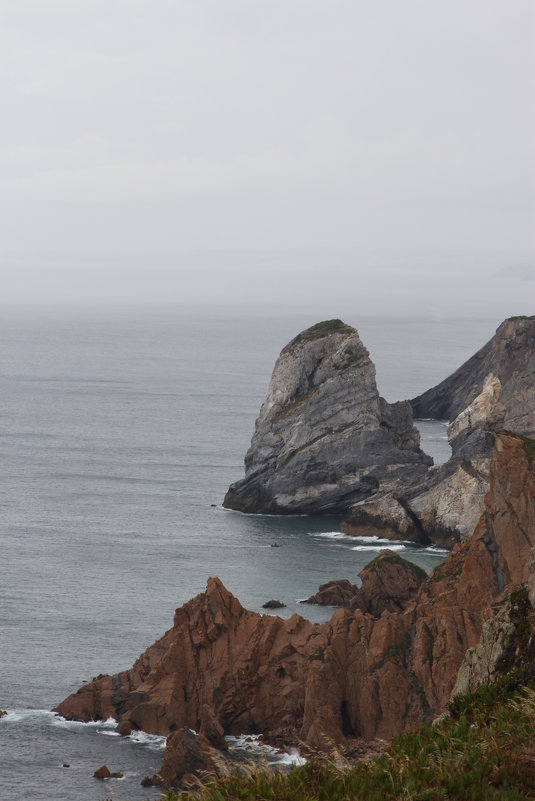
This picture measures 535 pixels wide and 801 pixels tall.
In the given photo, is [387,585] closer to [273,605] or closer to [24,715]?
[273,605]

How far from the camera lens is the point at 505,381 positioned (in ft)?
477

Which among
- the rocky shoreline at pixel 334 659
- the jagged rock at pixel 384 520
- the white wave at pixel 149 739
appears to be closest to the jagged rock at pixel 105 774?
the rocky shoreline at pixel 334 659

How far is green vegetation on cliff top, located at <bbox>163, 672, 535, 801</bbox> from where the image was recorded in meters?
17.6

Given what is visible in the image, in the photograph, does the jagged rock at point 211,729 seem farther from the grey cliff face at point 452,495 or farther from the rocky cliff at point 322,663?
the grey cliff face at point 452,495

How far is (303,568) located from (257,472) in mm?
25599

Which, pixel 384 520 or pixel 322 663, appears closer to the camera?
pixel 322 663

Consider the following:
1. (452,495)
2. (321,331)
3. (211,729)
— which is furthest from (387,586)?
(321,331)

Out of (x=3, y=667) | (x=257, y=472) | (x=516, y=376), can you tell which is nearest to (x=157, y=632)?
(x=3, y=667)

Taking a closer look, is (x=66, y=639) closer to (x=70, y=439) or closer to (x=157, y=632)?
(x=157, y=632)

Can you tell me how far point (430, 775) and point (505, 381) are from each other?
13036 centimetres

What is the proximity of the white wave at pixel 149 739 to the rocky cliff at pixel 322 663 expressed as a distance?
341 mm

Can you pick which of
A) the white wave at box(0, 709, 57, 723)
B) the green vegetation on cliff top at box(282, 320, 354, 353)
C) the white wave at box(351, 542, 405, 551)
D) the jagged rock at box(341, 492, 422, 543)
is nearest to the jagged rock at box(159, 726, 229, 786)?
the white wave at box(0, 709, 57, 723)

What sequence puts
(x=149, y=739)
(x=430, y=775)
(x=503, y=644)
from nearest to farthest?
(x=430, y=775) → (x=503, y=644) → (x=149, y=739)

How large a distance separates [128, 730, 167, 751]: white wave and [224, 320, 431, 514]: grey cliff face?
58.8m
